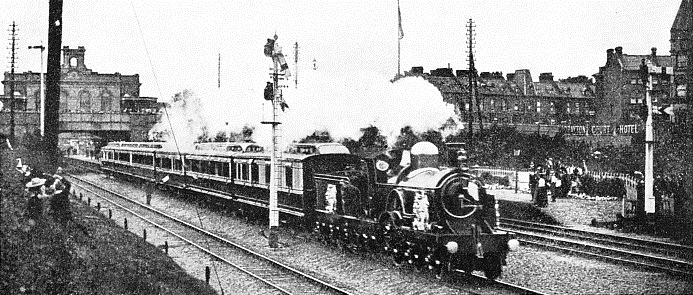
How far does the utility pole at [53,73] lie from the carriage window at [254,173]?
36.6 ft

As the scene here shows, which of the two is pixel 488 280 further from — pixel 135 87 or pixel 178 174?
pixel 178 174

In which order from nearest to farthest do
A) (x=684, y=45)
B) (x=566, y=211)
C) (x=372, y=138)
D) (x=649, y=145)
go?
(x=684, y=45), (x=649, y=145), (x=372, y=138), (x=566, y=211)

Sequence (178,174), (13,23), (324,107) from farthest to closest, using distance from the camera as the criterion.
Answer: (178,174), (324,107), (13,23)

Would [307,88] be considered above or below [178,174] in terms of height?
above

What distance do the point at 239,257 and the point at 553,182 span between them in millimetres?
16822

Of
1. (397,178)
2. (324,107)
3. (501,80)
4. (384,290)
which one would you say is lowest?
(384,290)

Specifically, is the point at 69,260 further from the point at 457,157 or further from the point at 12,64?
the point at 457,157

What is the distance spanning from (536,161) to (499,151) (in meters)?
2.22

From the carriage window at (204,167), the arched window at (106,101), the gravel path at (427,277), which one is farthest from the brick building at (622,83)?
the arched window at (106,101)

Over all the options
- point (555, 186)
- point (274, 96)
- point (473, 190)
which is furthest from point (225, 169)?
point (555, 186)

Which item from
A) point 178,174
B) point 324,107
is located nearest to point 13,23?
point 324,107

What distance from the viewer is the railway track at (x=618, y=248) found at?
15087 mm

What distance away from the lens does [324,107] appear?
977 inches

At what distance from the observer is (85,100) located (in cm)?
1967
